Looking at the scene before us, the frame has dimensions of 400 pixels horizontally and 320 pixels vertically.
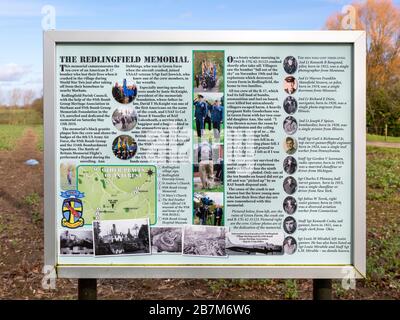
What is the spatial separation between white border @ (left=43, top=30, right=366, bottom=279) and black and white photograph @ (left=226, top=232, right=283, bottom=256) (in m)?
0.09

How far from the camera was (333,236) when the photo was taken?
341 cm

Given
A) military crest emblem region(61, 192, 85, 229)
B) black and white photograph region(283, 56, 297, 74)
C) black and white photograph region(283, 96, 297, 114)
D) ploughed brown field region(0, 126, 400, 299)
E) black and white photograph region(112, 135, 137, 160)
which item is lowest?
ploughed brown field region(0, 126, 400, 299)

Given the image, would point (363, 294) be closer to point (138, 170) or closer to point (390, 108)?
point (138, 170)

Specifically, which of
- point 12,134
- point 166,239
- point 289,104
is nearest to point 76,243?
point 166,239

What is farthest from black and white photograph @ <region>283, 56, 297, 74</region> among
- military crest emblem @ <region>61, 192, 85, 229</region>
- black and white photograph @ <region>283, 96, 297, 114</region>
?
military crest emblem @ <region>61, 192, 85, 229</region>

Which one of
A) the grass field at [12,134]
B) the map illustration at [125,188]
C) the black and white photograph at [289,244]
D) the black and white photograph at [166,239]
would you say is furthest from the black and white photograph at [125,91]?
the grass field at [12,134]

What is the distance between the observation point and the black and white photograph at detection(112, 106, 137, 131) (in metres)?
3.34

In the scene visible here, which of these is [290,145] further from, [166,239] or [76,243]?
[76,243]

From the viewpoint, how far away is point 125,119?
3.34 m

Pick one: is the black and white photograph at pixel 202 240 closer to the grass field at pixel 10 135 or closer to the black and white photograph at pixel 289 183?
the black and white photograph at pixel 289 183

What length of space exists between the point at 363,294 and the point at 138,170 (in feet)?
9.07

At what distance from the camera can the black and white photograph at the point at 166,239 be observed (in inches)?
132

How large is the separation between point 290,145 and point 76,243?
1.51m

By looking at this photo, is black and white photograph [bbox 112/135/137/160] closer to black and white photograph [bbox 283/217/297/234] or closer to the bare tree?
black and white photograph [bbox 283/217/297/234]
